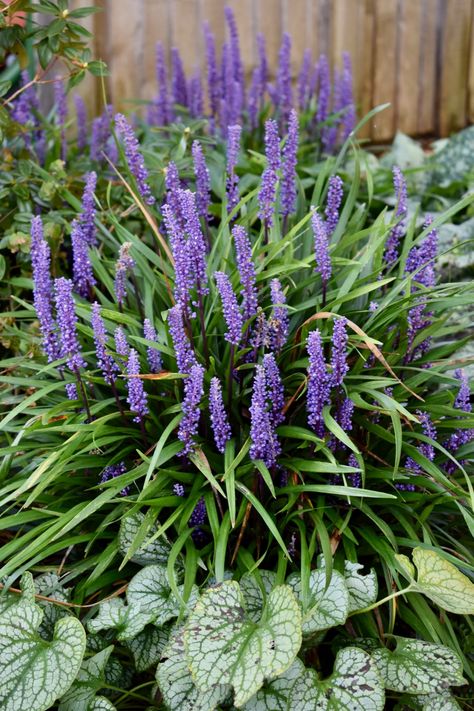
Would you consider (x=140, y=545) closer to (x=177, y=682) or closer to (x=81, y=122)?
(x=177, y=682)

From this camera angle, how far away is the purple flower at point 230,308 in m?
1.90

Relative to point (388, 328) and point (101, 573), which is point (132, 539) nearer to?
point (101, 573)

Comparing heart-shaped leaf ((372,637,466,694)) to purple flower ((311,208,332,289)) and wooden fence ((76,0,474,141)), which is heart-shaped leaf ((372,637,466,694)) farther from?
wooden fence ((76,0,474,141))

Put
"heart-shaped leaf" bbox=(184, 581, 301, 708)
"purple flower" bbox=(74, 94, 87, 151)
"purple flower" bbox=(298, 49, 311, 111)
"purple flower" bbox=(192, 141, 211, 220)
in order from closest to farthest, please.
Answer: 1. "heart-shaped leaf" bbox=(184, 581, 301, 708)
2. "purple flower" bbox=(192, 141, 211, 220)
3. "purple flower" bbox=(74, 94, 87, 151)
4. "purple flower" bbox=(298, 49, 311, 111)

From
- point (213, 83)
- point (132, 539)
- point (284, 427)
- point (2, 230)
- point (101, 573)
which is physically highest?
point (213, 83)

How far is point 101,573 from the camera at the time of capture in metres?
2.11

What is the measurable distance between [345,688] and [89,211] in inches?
57.4

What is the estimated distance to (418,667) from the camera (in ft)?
5.99

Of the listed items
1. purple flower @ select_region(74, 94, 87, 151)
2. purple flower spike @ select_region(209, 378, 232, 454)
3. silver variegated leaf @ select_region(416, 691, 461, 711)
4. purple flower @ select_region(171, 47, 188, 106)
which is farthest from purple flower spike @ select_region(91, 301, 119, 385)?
purple flower @ select_region(171, 47, 188, 106)

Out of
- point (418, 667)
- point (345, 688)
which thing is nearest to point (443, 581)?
point (418, 667)

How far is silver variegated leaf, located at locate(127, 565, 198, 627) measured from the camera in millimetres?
1911

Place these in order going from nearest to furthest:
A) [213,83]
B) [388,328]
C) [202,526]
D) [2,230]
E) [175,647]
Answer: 1. [175,647]
2. [202,526]
3. [388,328]
4. [2,230]
5. [213,83]

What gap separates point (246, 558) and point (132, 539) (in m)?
0.28

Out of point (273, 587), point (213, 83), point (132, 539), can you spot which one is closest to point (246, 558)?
point (273, 587)
